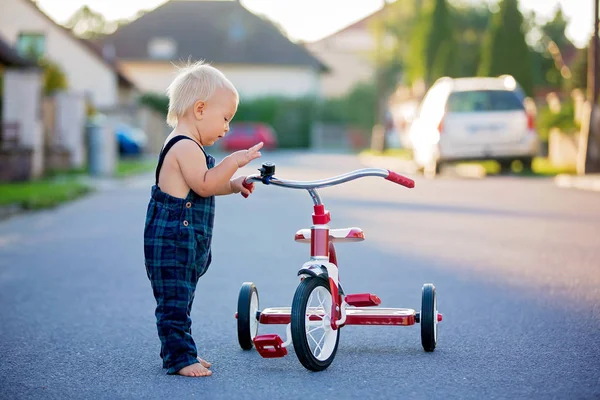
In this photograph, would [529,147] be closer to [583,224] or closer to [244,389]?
[583,224]

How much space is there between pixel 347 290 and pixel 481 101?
15.1 m

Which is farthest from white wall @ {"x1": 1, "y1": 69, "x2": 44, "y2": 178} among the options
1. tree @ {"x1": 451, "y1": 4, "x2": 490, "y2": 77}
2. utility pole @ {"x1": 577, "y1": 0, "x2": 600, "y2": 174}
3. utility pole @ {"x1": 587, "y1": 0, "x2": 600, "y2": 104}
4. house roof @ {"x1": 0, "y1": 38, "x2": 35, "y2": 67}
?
tree @ {"x1": 451, "y1": 4, "x2": 490, "y2": 77}

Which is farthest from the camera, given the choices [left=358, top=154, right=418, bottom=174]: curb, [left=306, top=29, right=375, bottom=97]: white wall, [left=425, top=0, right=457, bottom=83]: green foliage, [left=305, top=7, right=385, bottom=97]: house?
[left=306, top=29, right=375, bottom=97]: white wall

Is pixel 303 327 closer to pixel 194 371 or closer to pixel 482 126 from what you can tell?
pixel 194 371

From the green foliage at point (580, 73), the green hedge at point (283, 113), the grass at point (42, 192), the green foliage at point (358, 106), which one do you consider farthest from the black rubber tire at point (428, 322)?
the green foliage at point (358, 106)

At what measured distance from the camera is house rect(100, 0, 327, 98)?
7225cm

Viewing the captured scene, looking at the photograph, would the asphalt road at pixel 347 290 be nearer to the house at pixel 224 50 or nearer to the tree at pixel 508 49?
the tree at pixel 508 49

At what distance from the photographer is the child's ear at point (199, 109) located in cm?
503

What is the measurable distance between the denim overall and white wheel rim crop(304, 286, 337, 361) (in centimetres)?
55

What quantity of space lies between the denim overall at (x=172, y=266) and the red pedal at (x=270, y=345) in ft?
1.00

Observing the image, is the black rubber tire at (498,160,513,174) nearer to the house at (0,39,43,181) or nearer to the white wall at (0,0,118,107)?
the house at (0,39,43,181)

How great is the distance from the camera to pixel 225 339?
5.93m

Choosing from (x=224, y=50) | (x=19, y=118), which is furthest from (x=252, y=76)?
(x=19, y=118)

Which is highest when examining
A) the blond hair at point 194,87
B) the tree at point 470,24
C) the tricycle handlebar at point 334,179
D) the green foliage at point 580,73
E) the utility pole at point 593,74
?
the tree at point 470,24
